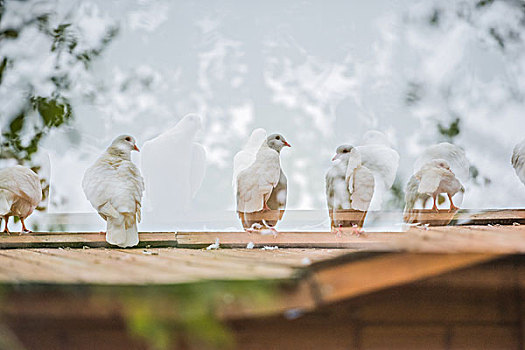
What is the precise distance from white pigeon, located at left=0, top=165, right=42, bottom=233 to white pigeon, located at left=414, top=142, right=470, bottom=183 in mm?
1260

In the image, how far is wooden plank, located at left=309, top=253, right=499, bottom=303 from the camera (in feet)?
2.68

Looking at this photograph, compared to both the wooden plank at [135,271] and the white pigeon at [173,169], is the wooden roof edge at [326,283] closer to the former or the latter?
the wooden plank at [135,271]

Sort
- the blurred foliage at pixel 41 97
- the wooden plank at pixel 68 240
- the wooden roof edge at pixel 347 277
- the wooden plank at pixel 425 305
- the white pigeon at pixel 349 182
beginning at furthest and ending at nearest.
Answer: the blurred foliage at pixel 41 97 → the white pigeon at pixel 349 182 → the wooden plank at pixel 68 240 → the wooden plank at pixel 425 305 → the wooden roof edge at pixel 347 277

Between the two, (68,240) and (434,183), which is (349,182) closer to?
(434,183)

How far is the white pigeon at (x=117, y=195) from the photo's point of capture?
1.53m

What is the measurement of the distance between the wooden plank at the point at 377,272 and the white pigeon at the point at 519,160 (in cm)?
109

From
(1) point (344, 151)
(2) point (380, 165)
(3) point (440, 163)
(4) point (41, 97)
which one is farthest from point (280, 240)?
(4) point (41, 97)

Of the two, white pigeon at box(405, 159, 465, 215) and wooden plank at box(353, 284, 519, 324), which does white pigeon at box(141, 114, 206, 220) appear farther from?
wooden plank at box(353, 284, 519, 324)

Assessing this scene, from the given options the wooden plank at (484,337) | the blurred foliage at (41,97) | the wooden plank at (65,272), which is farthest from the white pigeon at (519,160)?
the blurred foliage at (41,97)

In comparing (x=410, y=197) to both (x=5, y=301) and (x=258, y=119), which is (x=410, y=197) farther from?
(x=5, y=301)

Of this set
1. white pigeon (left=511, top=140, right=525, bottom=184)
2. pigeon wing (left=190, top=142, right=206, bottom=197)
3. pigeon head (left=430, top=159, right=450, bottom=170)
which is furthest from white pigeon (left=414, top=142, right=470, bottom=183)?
pigeon wing (left=190, top=142, right=206, bottom=197)

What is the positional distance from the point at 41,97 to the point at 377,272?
161 cm

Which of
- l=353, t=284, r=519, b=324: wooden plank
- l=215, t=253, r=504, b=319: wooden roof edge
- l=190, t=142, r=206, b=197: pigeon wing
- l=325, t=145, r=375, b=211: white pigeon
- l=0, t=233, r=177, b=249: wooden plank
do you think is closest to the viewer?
l=215, t=253, r=504, b=319: wooden roof edge

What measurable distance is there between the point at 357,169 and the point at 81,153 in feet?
3.18
